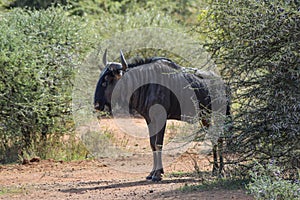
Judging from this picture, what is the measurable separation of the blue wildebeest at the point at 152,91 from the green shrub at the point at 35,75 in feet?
7.82

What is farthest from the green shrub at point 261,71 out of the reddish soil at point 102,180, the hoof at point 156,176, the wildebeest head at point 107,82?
the wildebeest head at point 107,82

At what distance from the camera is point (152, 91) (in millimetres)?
10430

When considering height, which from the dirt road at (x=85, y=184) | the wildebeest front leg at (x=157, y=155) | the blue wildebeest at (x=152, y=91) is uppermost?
the blue wildebeest at (x=152, y=91)

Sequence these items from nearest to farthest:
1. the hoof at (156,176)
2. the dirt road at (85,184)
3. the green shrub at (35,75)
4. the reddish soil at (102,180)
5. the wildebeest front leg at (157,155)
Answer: the dirt road at (85,184)
the reddish soil at (102,180)
the hoof at (156,176)
the wildebeest front leg at (157,155)
the green shrub at (35,75)

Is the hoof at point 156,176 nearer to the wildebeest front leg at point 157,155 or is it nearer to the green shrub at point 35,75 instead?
the wildebeest front leg at point 157,155

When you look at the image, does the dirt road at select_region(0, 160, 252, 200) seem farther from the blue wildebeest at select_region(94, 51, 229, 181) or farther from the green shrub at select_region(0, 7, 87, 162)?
the green shrub at select_region(0, 7, 87, 162)

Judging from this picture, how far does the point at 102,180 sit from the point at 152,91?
168cm

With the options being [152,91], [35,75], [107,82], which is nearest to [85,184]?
[107,82]

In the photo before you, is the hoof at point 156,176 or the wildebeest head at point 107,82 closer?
the hoof at point 156,176

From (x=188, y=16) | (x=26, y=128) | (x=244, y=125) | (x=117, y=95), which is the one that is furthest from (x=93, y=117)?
(x=188, y=16)

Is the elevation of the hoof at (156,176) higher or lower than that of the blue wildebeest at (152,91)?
lower

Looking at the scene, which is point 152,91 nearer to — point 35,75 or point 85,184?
point 85,184

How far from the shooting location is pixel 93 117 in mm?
13344

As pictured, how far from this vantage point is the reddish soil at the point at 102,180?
8.35m
